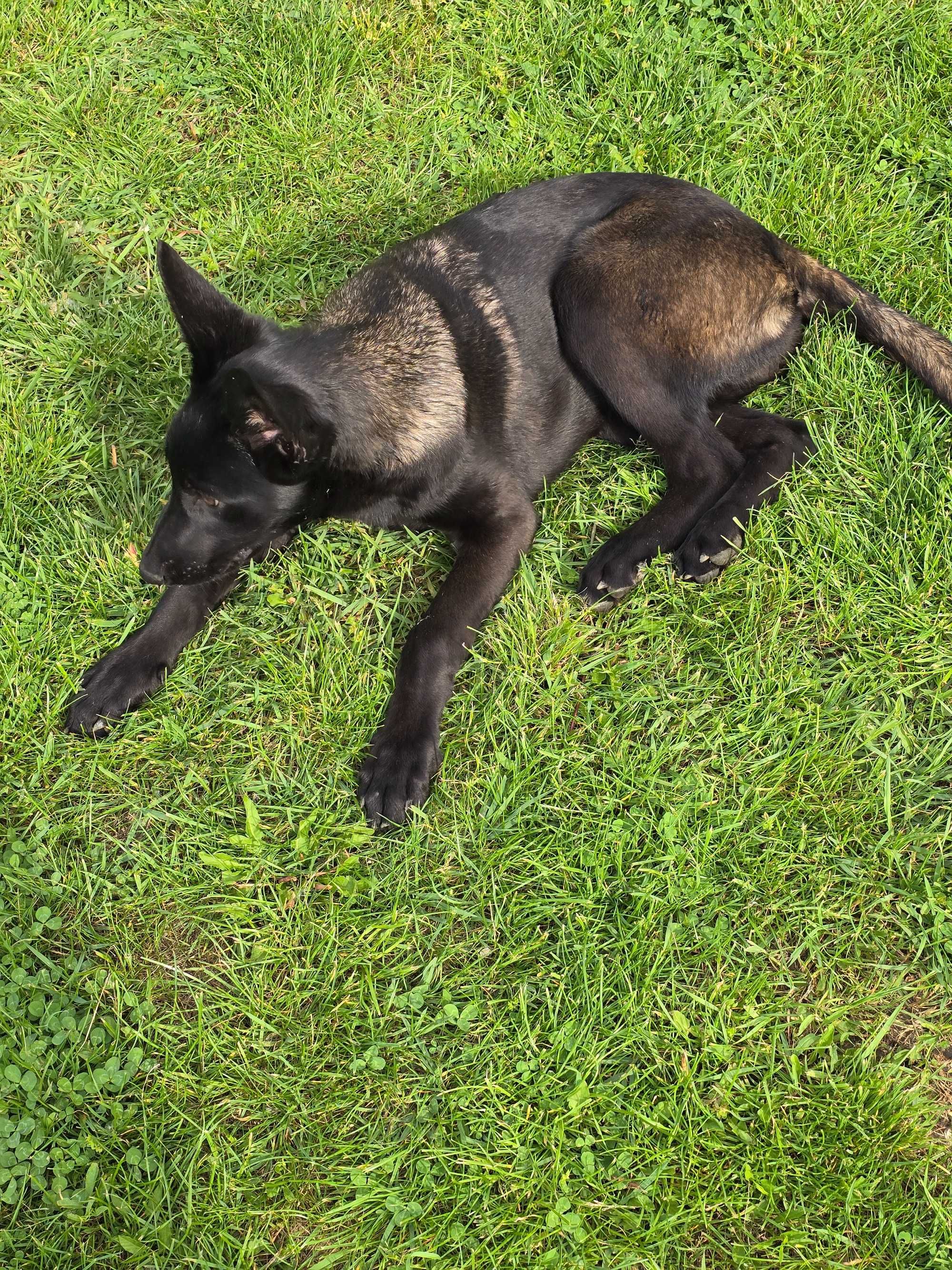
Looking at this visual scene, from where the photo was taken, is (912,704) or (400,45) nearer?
(912,704)

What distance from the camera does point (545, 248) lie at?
383 cm

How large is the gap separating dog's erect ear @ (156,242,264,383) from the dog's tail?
211 cm

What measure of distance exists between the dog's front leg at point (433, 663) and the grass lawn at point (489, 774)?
0.09m

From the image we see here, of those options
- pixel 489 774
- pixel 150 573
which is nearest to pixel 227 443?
pixel 150 573

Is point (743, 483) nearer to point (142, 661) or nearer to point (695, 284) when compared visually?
point (695, 284)

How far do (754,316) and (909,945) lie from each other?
2.28 metres

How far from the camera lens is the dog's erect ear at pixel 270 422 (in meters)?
2.79

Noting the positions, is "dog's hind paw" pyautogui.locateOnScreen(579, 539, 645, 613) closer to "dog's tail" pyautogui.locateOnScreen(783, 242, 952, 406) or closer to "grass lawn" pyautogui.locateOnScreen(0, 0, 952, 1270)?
"grass lawn" pyautogui.locateOnScreen(0, 0, 952, 1270)

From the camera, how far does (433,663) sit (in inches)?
128

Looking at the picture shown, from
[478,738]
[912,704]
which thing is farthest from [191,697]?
[912,704]

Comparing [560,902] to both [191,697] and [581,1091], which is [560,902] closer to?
[581,1091]

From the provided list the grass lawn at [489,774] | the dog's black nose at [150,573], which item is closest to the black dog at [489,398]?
the dog's black nose at [150,573]

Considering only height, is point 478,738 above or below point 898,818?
below

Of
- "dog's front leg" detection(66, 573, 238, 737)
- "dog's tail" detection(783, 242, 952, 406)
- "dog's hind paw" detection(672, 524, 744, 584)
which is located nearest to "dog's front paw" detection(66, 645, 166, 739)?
"dog's front leg" detection(66, 573, 238, 737)
